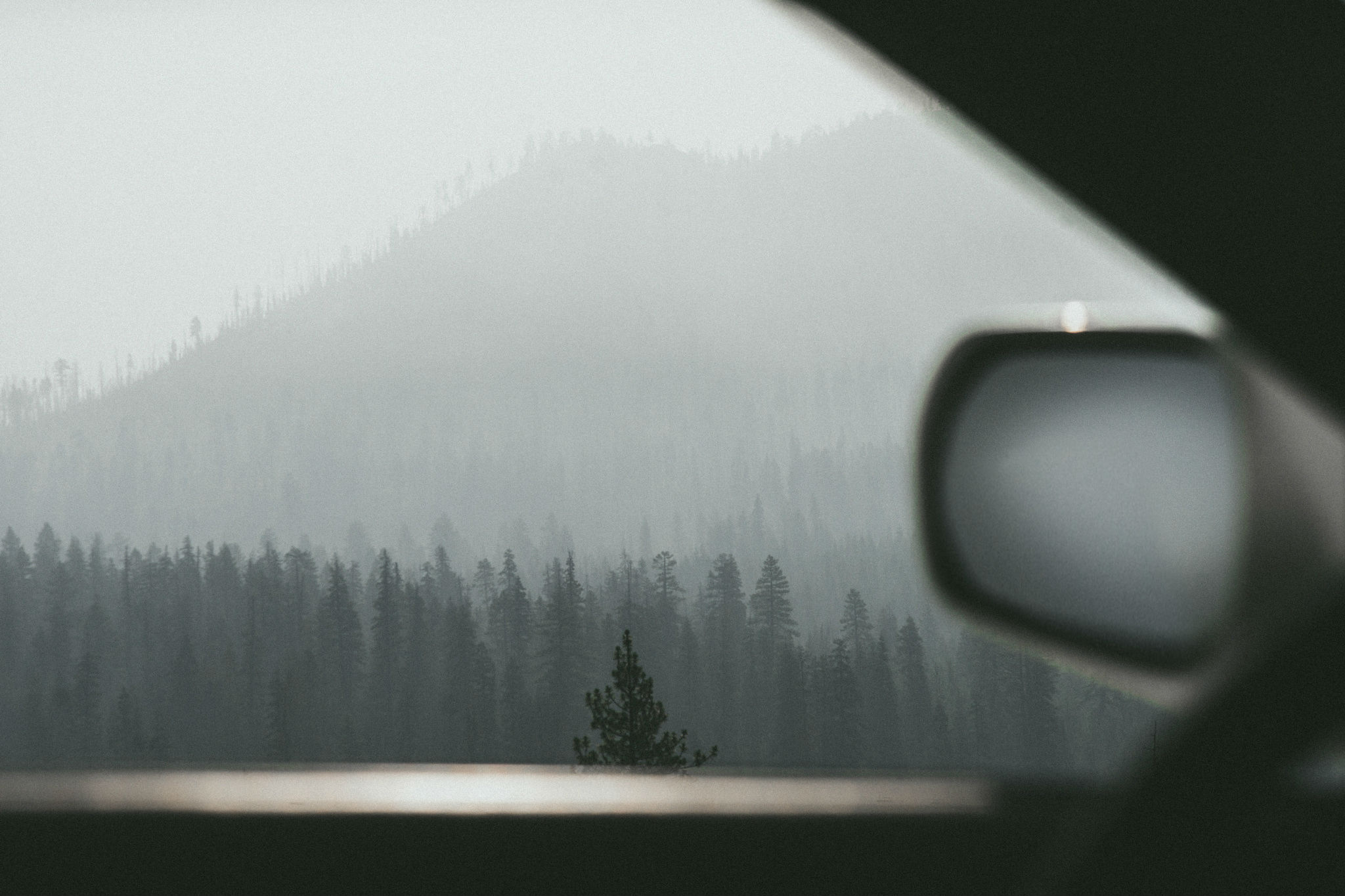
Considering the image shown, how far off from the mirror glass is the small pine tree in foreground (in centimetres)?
1807

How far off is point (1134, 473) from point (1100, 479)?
0.03m

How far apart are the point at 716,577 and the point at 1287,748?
15.8 m

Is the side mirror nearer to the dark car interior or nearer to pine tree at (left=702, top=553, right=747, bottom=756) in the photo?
the dark car interior

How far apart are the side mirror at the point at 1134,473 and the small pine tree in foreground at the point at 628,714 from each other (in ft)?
59.3

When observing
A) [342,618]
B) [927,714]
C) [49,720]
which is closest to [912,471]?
[49,720]

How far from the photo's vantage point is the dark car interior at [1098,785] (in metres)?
0.61

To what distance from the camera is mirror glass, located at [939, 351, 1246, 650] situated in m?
0.94

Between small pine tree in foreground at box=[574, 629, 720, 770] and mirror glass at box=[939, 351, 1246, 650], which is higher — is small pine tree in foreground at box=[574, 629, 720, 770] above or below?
below

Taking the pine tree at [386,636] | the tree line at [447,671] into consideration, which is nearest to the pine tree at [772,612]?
the tree line at [447,671]

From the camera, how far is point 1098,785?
1693 mm

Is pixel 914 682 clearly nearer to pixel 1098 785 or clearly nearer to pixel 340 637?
pixel 1098 785

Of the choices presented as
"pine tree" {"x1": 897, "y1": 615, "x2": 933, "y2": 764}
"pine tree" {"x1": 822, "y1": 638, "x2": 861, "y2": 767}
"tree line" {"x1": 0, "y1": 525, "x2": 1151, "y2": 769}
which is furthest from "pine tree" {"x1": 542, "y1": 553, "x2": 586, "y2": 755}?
"pine tree" {"x1": 897, "y1": 615, "x2": 933, "y2": 764}

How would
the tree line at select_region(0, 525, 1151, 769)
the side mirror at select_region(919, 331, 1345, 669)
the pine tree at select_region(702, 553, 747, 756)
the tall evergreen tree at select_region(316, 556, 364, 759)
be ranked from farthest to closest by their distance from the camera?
the tall evergreen tree at select_region(316, 556, 364, 759) → the pine tree at select_region(702, 553, 747, 756) → the tree line at select_region(0, 525, 1151, 769) → the side mirror at select_region(919, 331, 1345, 669)

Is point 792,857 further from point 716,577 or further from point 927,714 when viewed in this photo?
point 716,577
